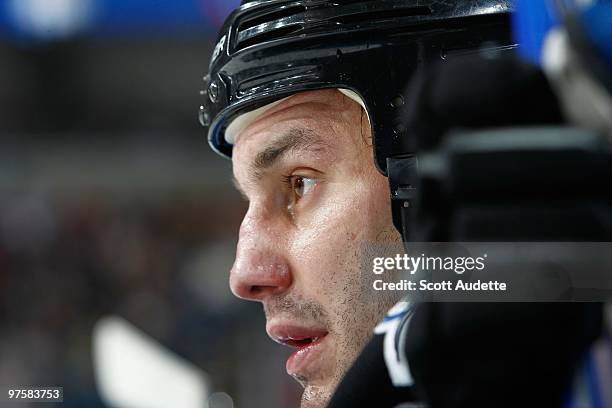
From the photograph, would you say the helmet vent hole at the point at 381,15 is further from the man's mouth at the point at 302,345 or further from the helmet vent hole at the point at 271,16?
the man's mouth at the point at 302,345

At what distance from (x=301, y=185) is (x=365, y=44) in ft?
0.57

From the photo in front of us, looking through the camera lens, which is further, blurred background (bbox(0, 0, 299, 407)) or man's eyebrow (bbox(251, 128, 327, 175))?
blurred background (bbox(0, 0, 299, 407))

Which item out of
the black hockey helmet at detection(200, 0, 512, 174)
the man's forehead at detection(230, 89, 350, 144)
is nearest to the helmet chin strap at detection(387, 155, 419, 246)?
the black hockey helmet at detection(200, 0, 512, 174)

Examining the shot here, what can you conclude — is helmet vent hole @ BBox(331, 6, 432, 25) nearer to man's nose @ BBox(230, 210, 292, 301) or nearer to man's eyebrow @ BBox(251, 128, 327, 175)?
man's eyebrow @ BBox(251, 128, 327, 175)

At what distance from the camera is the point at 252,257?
0.89m

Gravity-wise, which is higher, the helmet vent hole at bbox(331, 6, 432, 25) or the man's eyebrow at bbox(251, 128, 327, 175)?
the helmet vent hole at bbox(331, 6, 432, 25)

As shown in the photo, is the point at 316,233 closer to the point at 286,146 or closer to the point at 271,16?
the point at 286,146

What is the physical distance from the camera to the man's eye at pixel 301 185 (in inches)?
35.4

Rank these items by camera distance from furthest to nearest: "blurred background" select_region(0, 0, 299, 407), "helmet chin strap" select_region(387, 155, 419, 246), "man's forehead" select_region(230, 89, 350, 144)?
"blurred background" select_region(0, 0, 299, 407)
"man's forehead" select_region(230, 89, 350, 144)
"helmet chin strap" select_region(387, 155, 419, 246)

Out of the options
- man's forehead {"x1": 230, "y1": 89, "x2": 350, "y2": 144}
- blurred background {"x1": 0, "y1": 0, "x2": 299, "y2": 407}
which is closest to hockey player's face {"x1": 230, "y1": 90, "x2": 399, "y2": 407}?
man's forehead {"x1": 230, "y1": 89, "x2": 350, "y2": 144}

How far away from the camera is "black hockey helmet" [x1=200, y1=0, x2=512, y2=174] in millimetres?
800

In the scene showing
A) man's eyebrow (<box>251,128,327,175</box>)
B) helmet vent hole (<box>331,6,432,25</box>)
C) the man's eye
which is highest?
helmet vent hole (<box>331,6,432,25</box>)

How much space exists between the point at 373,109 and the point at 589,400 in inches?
14.9

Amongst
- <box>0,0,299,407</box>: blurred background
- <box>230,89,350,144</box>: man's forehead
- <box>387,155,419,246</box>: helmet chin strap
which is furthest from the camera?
<box>0,0,299,407</box>: blurred background
